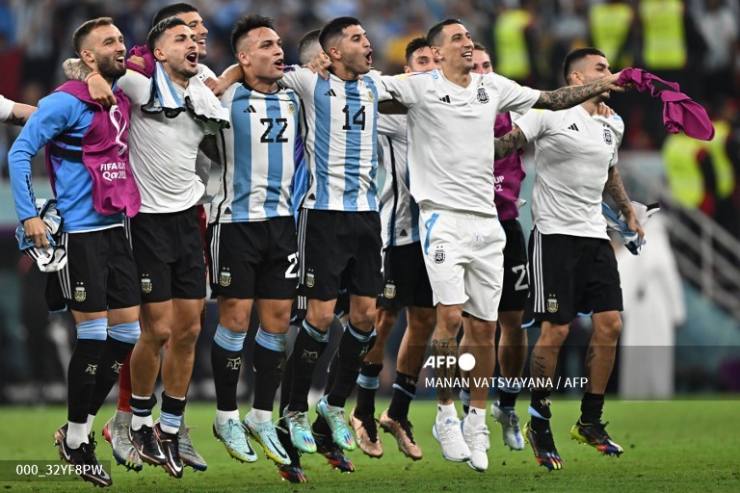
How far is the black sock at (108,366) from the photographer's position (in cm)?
1138

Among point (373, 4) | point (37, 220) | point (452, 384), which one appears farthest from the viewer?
point (373, 4)

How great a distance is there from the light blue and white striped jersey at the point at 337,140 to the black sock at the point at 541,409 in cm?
203

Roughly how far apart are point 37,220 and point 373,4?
13.8 metres

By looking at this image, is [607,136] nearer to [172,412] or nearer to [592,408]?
[592,408]

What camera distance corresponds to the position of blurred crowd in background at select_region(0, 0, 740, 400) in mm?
20469

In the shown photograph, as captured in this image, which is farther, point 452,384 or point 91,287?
point 452,384

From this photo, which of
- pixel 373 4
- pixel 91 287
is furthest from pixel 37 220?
pixel 373 4

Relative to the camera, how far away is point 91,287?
1105 centimetres

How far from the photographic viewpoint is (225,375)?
11734 millimetres

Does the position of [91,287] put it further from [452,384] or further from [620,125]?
[620,125]

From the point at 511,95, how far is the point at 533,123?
0.50m

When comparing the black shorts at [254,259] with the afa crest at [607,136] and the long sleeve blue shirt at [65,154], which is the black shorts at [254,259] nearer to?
the long sleeve blue shirt at [65,154]

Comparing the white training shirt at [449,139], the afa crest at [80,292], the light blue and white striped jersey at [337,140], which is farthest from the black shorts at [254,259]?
the white training shirt at [449,139]

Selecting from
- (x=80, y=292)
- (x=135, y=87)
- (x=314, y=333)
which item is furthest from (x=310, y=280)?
(x=135, y=87)
